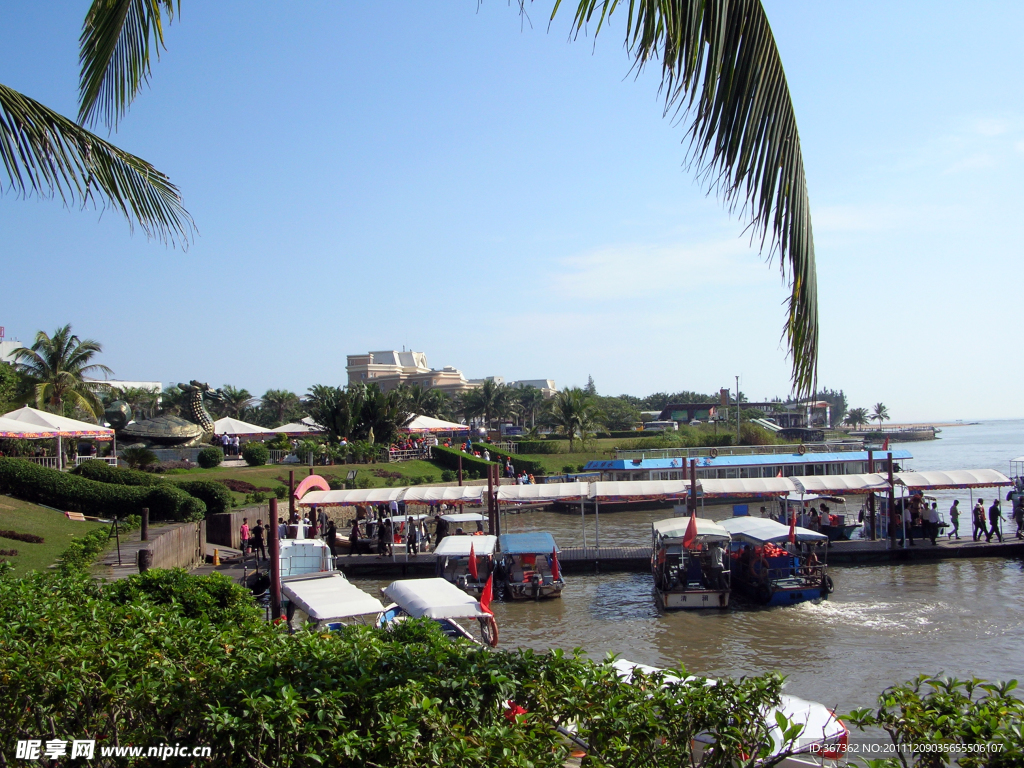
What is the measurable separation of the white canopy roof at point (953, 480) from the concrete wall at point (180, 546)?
23.3m

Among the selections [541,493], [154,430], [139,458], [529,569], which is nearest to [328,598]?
[529,569]

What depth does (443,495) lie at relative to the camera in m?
28.0

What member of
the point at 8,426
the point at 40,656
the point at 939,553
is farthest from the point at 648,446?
the point at 40,656

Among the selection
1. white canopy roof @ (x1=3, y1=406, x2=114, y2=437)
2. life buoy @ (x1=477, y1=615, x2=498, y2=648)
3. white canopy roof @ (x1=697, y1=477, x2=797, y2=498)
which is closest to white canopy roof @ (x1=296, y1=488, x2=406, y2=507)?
white canopy roof @ (x1=3, y1=406, x2=114, y2=437)

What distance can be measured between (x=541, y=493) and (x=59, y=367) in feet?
96.5

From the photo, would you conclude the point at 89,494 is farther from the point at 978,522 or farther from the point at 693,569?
the point at 978,522

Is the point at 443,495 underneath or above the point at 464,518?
above

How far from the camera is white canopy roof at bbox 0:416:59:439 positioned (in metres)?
24.7

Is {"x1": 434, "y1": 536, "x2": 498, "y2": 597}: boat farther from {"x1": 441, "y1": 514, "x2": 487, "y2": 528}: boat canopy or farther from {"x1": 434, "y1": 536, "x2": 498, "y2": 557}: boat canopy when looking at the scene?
{"x1": 441, "y1": 514, "x2": 487, "y2": 528}: boat canopy

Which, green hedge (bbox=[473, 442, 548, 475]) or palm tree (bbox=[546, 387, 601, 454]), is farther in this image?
palm tree (bbox=[546, 387, 601, 454])

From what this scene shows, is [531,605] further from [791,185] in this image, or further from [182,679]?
[791,185]

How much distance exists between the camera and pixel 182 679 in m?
4.54

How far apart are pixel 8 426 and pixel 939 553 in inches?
1195

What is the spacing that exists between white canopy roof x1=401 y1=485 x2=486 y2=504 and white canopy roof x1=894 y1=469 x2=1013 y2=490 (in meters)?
14.7
